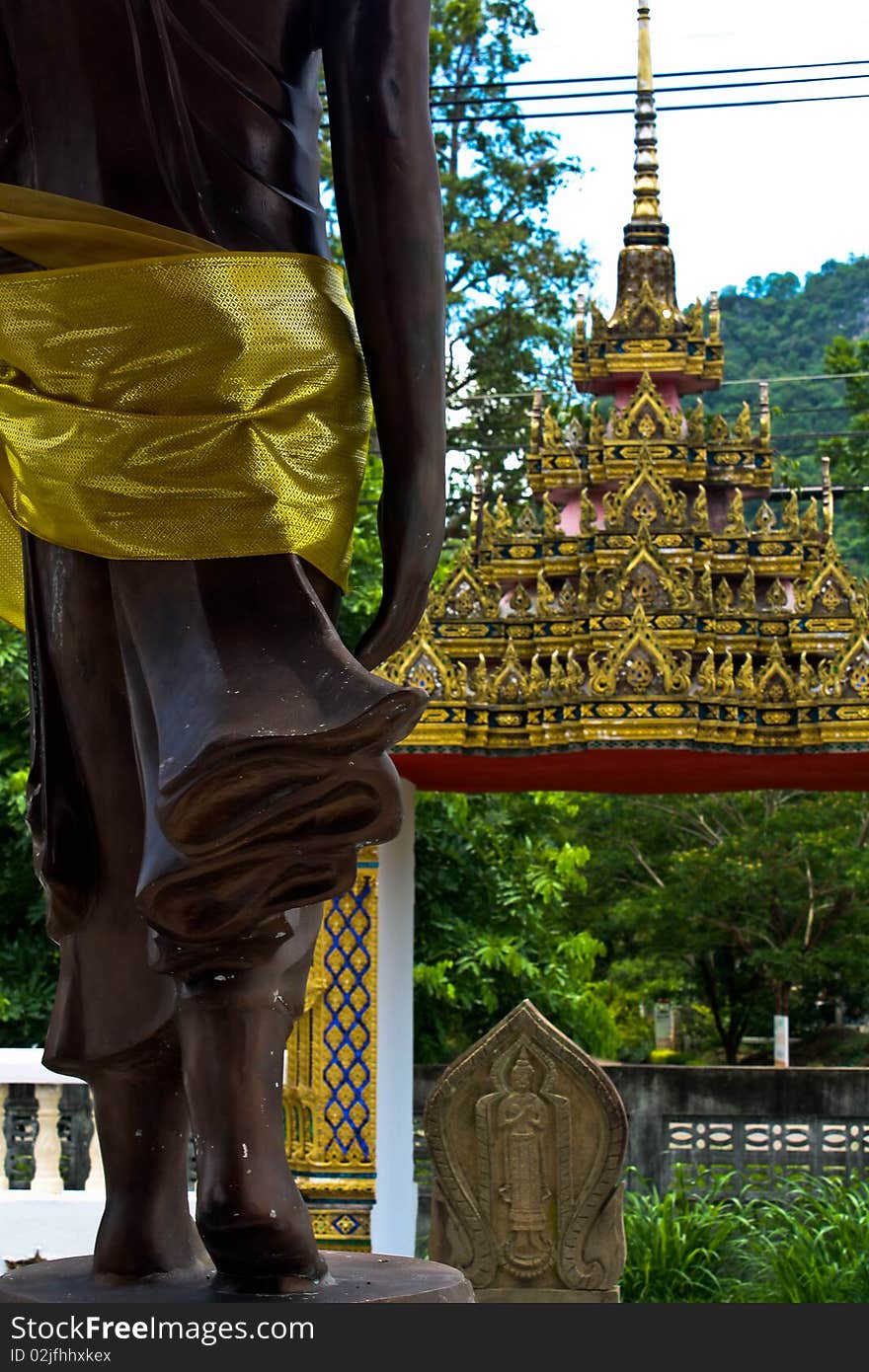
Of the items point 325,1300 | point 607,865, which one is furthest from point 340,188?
point 607,865

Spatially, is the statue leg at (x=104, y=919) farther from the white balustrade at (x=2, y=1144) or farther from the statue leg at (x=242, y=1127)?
the white balustrade at (x=2, y=1144)

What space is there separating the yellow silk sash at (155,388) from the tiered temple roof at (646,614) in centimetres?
533

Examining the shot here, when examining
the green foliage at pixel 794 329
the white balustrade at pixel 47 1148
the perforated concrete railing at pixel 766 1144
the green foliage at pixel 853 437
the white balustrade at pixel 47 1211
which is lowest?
the perforated concrete railing at pixel 766 1144

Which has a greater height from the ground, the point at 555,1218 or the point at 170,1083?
the point at 170,1083

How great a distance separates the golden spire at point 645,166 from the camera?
8.57m

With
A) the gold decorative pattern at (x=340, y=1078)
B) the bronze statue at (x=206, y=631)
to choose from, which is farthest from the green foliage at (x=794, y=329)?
the bronze statue at (x=206, y=631)

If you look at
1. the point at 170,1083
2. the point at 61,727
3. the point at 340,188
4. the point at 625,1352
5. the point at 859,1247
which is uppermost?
the point at 340,188

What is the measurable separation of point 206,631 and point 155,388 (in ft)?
0.89

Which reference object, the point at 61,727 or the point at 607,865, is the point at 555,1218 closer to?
the point at 61,727

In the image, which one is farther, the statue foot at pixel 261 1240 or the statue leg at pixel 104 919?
the statue leg at pixel 104 919

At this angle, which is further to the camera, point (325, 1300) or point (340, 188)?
point (340, 188)

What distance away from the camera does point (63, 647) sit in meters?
2.17

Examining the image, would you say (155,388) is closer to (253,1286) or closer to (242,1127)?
(242,1127)

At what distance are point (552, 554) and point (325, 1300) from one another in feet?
19.8
